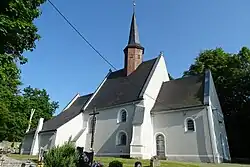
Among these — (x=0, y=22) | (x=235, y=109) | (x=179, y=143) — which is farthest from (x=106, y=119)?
(x=0, y=22)

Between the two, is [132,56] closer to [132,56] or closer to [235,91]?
[132,56]

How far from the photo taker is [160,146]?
25.1 m

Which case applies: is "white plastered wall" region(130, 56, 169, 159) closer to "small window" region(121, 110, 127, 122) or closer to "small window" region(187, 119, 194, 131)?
"small window" region(121, 110, 127, 122)

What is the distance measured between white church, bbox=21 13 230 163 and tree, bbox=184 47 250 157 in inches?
164

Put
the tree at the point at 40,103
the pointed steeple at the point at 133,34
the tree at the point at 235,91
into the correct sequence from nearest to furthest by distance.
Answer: the tree at the point at 235,91 → the pointed steeple at the point at 133,34 → the tree at the point at 40,103

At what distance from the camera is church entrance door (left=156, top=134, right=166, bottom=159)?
24609 mm

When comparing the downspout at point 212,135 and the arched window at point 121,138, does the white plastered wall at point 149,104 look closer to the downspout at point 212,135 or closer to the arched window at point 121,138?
the arched window at point 121,138

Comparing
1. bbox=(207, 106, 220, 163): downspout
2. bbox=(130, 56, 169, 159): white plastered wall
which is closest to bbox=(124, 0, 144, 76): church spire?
bbox=(130, 56, 169, 159): white plastered wall

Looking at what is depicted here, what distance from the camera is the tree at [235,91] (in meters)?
30.2

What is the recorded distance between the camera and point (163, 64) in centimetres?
3109

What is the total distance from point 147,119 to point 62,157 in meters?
14.5

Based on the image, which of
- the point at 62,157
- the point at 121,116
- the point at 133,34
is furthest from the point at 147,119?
the point at 62,157

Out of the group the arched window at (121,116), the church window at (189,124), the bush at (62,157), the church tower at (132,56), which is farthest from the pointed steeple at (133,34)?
the bush at (62,157)

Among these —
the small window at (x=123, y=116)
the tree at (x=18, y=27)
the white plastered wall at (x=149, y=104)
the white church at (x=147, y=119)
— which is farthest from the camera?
the small window at (x=123, y=116)
